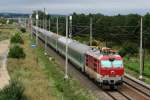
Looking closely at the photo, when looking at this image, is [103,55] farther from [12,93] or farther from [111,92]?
[12,93]

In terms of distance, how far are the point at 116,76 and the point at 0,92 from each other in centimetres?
1248

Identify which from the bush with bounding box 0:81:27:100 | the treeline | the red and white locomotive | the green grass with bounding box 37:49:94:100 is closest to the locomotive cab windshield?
the red and white locomotive

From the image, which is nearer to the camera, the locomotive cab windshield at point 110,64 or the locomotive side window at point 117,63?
the locomotive cab windshield at point 110,64

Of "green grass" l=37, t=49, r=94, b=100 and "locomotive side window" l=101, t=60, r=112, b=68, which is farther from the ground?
"locomotive side window" l=101, t=60, r=112, b=68

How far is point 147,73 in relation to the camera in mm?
47812

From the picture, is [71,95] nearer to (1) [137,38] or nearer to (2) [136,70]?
(2) [136,70]

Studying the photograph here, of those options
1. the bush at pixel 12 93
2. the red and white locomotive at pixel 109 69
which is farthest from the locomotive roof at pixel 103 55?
the bush at pixel 12 93

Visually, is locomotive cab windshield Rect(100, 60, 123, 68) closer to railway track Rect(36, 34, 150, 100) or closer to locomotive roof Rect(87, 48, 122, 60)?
locomotive roof Rect(87, 48, 122, 60)

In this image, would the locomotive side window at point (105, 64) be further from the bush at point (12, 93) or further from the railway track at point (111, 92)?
the bush at point (12, 93)

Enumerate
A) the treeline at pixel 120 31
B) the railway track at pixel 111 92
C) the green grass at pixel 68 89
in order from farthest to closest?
1. the treeline at pixel 120 31
2. the railway track at pixel 111 92
3. the green grass at pixel 68 89

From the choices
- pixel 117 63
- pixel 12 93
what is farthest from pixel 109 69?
pixel 12 93

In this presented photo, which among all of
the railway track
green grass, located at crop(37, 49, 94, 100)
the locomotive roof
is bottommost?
the railway track

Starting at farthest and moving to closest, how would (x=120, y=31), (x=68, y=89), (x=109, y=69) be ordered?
(x=120, y=31), (x=109, y=69), (x=68, y=89)

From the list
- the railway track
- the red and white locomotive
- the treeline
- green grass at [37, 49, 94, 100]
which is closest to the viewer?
green grass at [37, 49, 94, 100]
